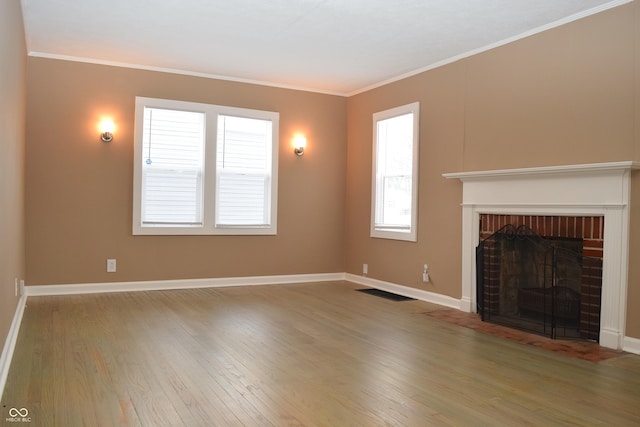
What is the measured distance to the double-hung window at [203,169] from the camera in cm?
606

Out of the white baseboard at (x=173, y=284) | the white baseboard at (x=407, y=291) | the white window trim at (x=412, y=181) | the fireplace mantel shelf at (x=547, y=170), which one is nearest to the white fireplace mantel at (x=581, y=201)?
the fireplace mantel shelf at (x=547, y=170)

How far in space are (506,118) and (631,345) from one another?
2177mm

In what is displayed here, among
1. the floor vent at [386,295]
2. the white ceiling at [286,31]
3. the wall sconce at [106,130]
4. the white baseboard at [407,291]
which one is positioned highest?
the white ceiling at [286,31]

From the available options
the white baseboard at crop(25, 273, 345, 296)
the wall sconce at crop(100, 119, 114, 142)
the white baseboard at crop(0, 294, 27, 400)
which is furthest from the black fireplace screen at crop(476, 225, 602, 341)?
the wall sconce at crop(100, 119, 114, 142)

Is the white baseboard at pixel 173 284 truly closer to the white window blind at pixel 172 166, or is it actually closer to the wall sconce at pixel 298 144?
the white window blind at pixel 172 166

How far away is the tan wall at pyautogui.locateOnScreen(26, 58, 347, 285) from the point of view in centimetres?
558

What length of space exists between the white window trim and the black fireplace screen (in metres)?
1.11

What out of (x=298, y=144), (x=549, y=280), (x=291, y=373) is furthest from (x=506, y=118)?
(x=291, y=373)

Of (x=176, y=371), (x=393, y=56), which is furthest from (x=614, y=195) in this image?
(x=176, y=371)

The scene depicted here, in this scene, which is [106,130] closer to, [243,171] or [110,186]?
[110,186]

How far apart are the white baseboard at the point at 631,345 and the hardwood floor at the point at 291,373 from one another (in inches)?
8.5

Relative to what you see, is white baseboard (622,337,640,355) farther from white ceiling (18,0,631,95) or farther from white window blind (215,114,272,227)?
white window blind (215,114,272,227)

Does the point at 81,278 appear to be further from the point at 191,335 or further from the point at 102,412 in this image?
the point at 102,412

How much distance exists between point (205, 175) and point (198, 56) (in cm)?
140
